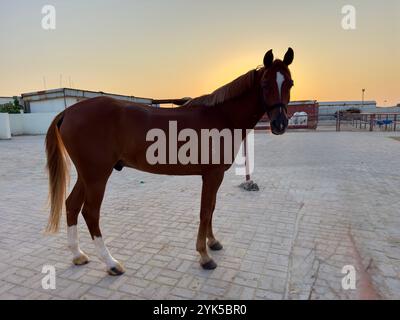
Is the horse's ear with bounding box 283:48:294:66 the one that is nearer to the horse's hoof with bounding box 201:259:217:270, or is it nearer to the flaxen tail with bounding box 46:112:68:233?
the horse's hoof with bounding box 201:259:217:270

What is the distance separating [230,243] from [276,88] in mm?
1886

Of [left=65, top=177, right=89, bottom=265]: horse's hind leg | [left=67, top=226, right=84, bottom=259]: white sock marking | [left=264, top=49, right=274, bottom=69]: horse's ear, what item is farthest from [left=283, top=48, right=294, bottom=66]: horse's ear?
[left=67, top=226, right=84, bottom=259]: white sock marking

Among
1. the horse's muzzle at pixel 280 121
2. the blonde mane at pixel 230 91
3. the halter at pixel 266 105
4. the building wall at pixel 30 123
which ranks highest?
the blonde mane at pixel 230 91

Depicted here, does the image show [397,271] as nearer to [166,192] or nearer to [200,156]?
[200,156]

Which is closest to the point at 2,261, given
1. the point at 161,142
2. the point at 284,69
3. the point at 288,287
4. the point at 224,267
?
the point at 161,142

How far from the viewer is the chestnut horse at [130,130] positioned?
7.60 feet

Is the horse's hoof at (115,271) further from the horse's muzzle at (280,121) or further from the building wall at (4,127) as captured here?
the building wall at (4,127)

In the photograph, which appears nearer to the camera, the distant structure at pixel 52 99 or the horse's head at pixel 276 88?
the horse's head at pixel 276 88

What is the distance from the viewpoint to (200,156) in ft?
8.36

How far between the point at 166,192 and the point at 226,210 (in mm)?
1588

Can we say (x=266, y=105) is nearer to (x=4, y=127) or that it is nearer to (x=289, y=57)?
(x=289, y=57)

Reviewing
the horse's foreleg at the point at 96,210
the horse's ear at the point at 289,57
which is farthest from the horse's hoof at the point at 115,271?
the horse's ear at the point at 289,57

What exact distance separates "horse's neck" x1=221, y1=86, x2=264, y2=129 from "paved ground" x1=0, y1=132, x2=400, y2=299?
1.45m

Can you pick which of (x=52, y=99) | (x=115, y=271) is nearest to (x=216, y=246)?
(x=115, y=271)
